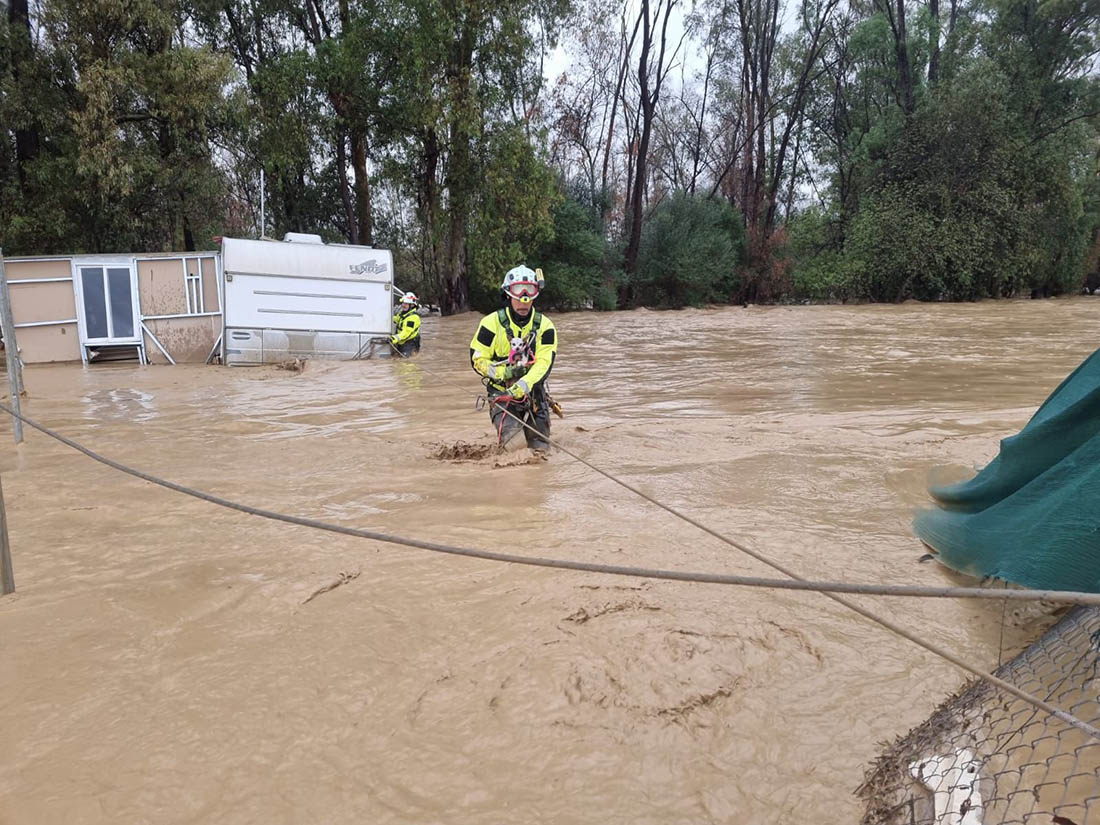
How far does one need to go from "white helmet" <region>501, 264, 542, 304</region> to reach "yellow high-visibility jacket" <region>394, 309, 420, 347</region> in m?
9.06

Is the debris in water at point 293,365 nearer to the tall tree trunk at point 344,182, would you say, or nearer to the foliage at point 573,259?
the tall tree trunk at point 344,182

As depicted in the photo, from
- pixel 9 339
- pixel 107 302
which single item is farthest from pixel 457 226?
pixel 9 339

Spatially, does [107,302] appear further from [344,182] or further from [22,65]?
[344,182]

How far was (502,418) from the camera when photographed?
21.9 ft

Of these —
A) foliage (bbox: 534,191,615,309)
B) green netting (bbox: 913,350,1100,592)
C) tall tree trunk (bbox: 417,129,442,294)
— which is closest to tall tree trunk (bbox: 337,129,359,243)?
tall tree trunk (bbox: 417,129,442,294)

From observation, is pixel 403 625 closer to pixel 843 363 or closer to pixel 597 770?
pixel 597 770

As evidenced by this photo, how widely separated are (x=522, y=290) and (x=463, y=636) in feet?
12.1

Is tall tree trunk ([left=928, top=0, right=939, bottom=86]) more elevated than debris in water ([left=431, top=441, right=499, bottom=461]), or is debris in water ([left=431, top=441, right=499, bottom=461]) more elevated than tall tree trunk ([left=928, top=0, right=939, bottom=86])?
tall tree trunk ([left=928, top=0, right=939, bottom=86])

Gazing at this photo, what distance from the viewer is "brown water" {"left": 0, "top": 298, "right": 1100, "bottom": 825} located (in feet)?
7.60

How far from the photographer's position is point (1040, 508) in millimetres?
3258

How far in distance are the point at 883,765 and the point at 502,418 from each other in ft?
15.6

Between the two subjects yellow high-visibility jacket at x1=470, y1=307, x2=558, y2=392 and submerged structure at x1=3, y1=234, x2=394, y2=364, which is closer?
yellow high-visibility jacket at x1=470, y1=307, x2=558, y2=392

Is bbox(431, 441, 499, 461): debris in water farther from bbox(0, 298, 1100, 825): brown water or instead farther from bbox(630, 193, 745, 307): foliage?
bbox(630, 193, 745, 307): foliage

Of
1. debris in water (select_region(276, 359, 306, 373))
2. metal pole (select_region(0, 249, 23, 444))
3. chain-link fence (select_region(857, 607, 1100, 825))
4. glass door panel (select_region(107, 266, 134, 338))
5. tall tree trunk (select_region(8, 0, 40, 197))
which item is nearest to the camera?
chain-link fence (select_region(857, 607, 1100, 825))
